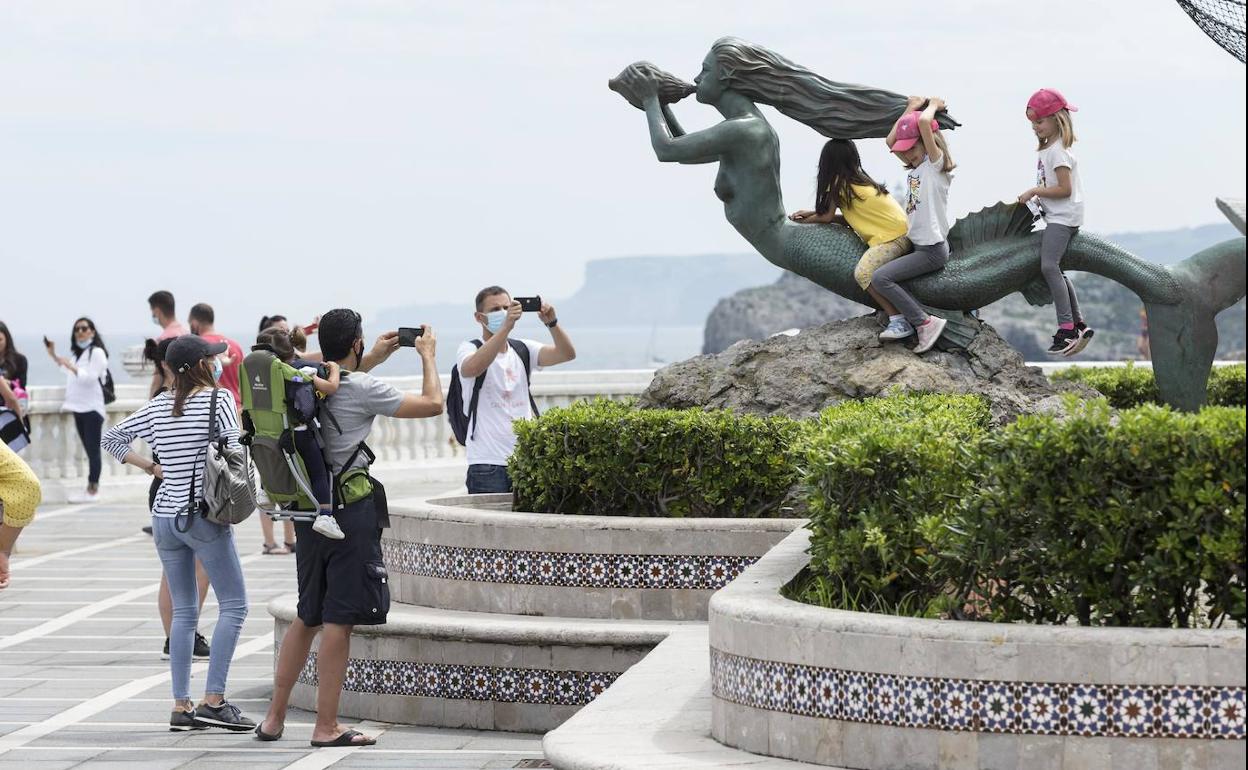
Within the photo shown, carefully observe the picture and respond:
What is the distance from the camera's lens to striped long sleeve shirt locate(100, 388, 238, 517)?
27.6 ft

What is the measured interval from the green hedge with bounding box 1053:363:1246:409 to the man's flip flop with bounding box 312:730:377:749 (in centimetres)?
720

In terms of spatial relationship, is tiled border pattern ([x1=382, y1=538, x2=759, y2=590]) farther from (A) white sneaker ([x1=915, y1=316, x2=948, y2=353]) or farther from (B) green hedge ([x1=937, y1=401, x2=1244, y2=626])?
(B) green hedge ([x1=937, y1=401, x2=1244, y2=626])

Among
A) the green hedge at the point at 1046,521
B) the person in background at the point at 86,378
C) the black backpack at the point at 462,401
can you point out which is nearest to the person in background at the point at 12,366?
the person in background at the point at 86,378

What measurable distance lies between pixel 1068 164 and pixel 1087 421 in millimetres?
4692

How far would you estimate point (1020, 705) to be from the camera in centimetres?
530

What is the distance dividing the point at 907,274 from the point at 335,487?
4.11 meters

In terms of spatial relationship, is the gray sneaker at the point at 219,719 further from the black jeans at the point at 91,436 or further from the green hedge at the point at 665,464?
the black jeans at the point at 91,436

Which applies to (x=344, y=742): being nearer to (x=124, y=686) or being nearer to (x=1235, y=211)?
(x=124, y=686)

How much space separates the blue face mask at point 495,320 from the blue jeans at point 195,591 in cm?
222

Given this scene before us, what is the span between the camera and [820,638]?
5.64 meters

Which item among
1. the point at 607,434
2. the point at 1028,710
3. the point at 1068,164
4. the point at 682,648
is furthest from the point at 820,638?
the point at 1068,164

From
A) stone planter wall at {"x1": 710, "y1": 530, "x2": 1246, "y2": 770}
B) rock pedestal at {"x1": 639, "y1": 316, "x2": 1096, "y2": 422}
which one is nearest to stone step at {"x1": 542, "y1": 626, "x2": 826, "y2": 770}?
stone planter wall at {"x1": 710, "y1": 530, "x2": 1246, "y2": 770}

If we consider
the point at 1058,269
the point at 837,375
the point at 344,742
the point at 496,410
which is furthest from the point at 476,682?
the point at 1058,269

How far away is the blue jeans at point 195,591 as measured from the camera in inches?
332
